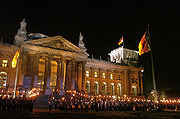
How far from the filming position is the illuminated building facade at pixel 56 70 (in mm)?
36719

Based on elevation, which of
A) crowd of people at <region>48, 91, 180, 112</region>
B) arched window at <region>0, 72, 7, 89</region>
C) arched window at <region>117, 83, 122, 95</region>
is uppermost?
arched window at <region>0, 72, 7, 89</region>

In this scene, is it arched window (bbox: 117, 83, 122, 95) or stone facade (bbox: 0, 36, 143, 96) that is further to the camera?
arched window (bbox: 117, 83, 122, 95)

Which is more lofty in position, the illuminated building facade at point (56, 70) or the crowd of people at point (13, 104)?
the illuminated building facade at point (56, 70)

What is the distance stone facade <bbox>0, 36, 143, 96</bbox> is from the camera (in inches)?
1441

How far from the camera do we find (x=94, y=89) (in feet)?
171

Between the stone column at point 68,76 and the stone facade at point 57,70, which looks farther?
the stone column at point 68,76

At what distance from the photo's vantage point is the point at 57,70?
3994 centimetres

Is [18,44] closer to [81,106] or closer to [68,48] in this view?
[68,48]

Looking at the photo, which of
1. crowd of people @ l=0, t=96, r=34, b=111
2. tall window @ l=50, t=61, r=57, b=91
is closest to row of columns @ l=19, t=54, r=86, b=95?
tall window @ l=50, t=61, r=57, b=91

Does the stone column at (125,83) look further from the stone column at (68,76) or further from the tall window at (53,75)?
the tall window at (53,75)

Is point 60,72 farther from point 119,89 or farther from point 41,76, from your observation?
point 119,89

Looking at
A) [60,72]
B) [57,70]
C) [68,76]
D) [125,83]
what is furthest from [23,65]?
[125,83]

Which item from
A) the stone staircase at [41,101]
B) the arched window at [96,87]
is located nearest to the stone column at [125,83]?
the arched window at [96,87]

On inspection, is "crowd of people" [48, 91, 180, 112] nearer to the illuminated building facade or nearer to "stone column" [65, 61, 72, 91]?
the illuminated building facade
